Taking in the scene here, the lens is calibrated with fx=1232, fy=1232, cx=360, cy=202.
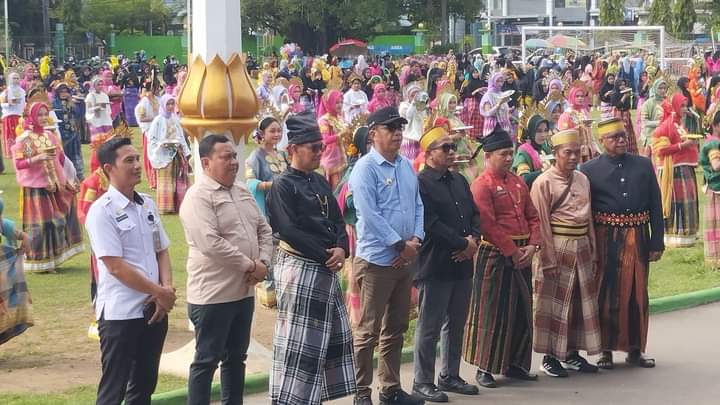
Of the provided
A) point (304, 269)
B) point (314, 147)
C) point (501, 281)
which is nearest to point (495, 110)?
point (501, 281)

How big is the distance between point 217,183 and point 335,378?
1.22m

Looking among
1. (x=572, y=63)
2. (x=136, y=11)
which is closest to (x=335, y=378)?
(x=572, y=63)

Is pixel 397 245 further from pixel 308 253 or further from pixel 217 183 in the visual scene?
pixel 217 183

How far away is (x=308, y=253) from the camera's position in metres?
6.24

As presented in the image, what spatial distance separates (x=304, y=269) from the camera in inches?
248

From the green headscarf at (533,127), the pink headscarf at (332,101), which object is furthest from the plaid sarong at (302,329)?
the pink headscarf at (332,101)

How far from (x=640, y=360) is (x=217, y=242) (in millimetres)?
3344

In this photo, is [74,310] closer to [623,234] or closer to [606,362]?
[606,362]

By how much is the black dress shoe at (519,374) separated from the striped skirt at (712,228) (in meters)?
4.03

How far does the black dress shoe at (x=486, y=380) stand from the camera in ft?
24.6

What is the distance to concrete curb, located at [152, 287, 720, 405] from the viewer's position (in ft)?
22.7

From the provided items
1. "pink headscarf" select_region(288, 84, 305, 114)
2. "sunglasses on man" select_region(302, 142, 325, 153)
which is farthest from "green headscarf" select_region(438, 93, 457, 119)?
"sunglasses on man" select_region(302, 142, 325, 153)

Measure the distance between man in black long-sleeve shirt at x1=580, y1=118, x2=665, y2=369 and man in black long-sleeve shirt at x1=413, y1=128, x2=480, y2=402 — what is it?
1.11 meters

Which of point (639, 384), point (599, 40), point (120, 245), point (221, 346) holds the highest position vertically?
point (599, 40)
